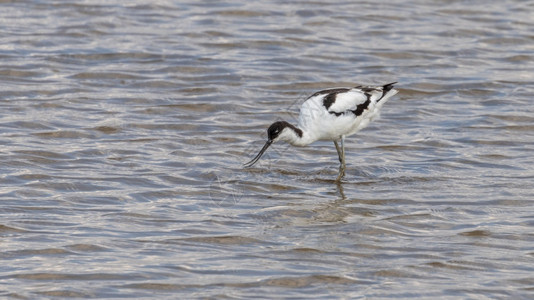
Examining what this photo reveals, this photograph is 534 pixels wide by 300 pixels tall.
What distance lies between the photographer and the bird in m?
8.88

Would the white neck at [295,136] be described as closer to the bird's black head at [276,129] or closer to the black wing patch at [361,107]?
the bird's black head at [276,129]

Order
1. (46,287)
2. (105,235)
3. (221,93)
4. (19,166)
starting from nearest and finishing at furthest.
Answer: (46,287), (105,235), (19,166), (221,93)

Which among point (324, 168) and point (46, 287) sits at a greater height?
point (46, 287)

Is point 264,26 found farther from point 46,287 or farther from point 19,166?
point 46,287

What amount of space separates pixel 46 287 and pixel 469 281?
2432mm

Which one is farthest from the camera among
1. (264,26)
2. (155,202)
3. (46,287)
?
(264,26)

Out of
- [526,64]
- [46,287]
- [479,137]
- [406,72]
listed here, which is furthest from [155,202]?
[526,64]

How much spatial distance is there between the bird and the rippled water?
0.93 ft

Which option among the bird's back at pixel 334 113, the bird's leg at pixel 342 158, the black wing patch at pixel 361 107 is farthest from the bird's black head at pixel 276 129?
the black wing patch at pixel 361 107

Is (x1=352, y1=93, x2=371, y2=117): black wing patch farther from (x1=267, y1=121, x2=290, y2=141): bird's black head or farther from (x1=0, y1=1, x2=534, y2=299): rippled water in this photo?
(x1=267, y1=121, x2=290, y2=141): bird's black head

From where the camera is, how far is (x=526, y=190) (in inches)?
329

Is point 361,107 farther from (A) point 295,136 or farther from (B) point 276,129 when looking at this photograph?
(B) point 276,129

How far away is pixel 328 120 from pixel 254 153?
2.42ft

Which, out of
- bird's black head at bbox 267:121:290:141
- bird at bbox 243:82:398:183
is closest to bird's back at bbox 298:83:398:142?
bird at bbox 243:82:398:183
